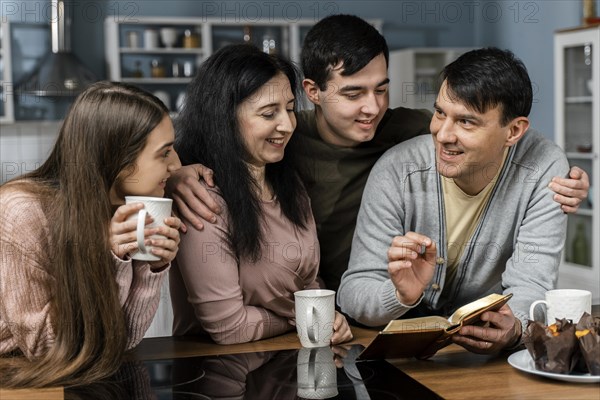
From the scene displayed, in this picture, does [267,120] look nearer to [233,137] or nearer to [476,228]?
[233,137]

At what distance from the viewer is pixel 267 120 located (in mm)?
1653

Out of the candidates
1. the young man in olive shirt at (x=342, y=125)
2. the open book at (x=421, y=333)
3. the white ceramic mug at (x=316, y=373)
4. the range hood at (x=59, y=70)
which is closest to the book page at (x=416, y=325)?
the open book at (x=421, y=333)

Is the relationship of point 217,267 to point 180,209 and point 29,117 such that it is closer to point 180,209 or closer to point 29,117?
point 180,209

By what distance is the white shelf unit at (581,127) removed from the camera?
4.52 metres

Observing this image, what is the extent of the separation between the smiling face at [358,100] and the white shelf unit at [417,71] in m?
3.94

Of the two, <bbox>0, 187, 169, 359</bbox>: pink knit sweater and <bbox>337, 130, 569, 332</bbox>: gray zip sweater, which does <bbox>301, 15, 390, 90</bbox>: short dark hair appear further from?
<bbox>0, 187, 169, 359</bbox>: pink knit sweater

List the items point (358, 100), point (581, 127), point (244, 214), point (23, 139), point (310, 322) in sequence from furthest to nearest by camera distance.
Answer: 1. point (23, 139)
2. point (581, 127)
3. point (358, 100)
4. point (244, 214)
5. point (310, 322)

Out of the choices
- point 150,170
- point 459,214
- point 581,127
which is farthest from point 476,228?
point 581,127

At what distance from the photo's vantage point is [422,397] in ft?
3.97

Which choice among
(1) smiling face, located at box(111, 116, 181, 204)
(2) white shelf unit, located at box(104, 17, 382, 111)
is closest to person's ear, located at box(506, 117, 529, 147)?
(1) smiling face, located at box(111, 116, 181, 204)

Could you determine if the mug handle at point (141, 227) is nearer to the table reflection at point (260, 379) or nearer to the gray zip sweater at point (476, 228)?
the table reflection at point (260, 379)

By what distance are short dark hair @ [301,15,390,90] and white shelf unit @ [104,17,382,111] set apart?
3.66 m

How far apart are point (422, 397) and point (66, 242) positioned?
25.6 inches

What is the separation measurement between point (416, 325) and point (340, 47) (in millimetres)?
809
